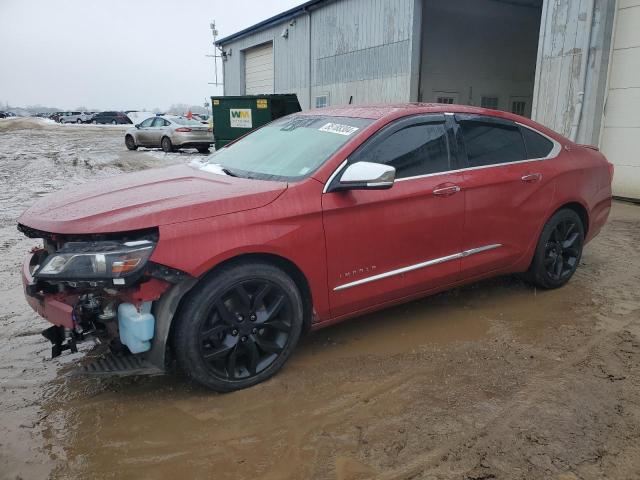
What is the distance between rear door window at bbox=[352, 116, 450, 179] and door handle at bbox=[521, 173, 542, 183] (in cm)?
78

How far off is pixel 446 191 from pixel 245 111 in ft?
39.5

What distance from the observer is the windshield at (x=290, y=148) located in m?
3.29

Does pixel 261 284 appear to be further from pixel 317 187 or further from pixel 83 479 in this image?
pixel 83 479

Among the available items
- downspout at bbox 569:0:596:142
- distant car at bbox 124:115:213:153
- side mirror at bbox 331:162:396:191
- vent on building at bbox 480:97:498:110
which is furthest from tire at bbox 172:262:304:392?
distant car at bbox 124:115:213:153

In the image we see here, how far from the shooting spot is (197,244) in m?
2.66

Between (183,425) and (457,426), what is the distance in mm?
1384

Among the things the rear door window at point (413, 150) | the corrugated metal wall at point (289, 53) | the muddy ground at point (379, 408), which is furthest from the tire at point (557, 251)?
the corrugated metal wall at point (289, 53)

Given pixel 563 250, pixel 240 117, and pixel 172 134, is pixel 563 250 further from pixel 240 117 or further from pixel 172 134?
pixel 172 134

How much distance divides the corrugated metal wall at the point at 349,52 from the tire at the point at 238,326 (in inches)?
501

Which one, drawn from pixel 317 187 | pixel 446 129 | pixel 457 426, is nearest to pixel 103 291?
pixel 317 187

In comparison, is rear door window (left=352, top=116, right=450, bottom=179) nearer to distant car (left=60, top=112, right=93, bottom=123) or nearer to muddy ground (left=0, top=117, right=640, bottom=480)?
muddy ground (left=0, top=117, right=640, bottom=480)

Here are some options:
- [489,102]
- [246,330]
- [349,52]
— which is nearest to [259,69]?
[349,52]

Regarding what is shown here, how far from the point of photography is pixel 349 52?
17.1 m

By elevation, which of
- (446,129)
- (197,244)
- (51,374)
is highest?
(446,129)
